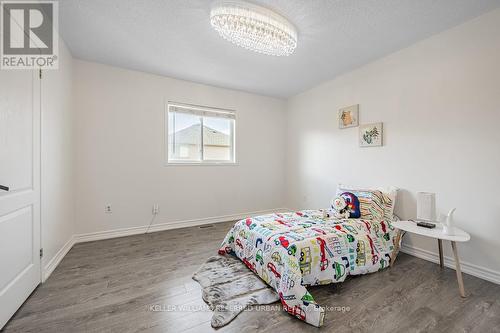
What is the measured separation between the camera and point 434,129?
232 centimetres

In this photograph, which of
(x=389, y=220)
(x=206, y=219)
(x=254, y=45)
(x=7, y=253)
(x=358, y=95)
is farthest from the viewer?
(x=206, y=219)

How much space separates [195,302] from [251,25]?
249 centimetres

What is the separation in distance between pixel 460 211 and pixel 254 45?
111 inches

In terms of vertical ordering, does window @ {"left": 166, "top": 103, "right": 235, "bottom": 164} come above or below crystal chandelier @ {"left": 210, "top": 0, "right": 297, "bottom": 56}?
below

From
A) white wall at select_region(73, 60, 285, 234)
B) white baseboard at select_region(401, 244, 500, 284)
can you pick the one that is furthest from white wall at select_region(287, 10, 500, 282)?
white wall at select_region(73, 60, 285, 234)

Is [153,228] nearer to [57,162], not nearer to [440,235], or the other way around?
[57,162]

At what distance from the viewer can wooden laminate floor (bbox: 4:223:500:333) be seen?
1388 millimetres

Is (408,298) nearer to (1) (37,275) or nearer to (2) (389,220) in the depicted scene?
(2) (389,220)

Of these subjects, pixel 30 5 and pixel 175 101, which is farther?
pixel 175 101

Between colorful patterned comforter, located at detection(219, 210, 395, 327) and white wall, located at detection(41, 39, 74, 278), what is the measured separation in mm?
1814

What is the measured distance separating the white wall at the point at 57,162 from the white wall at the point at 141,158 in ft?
0.69

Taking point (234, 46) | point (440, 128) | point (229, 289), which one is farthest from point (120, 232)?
point (440, 128)

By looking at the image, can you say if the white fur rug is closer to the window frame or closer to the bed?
the bed

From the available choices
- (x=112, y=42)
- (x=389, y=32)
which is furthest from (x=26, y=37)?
(x=389, y=32)
